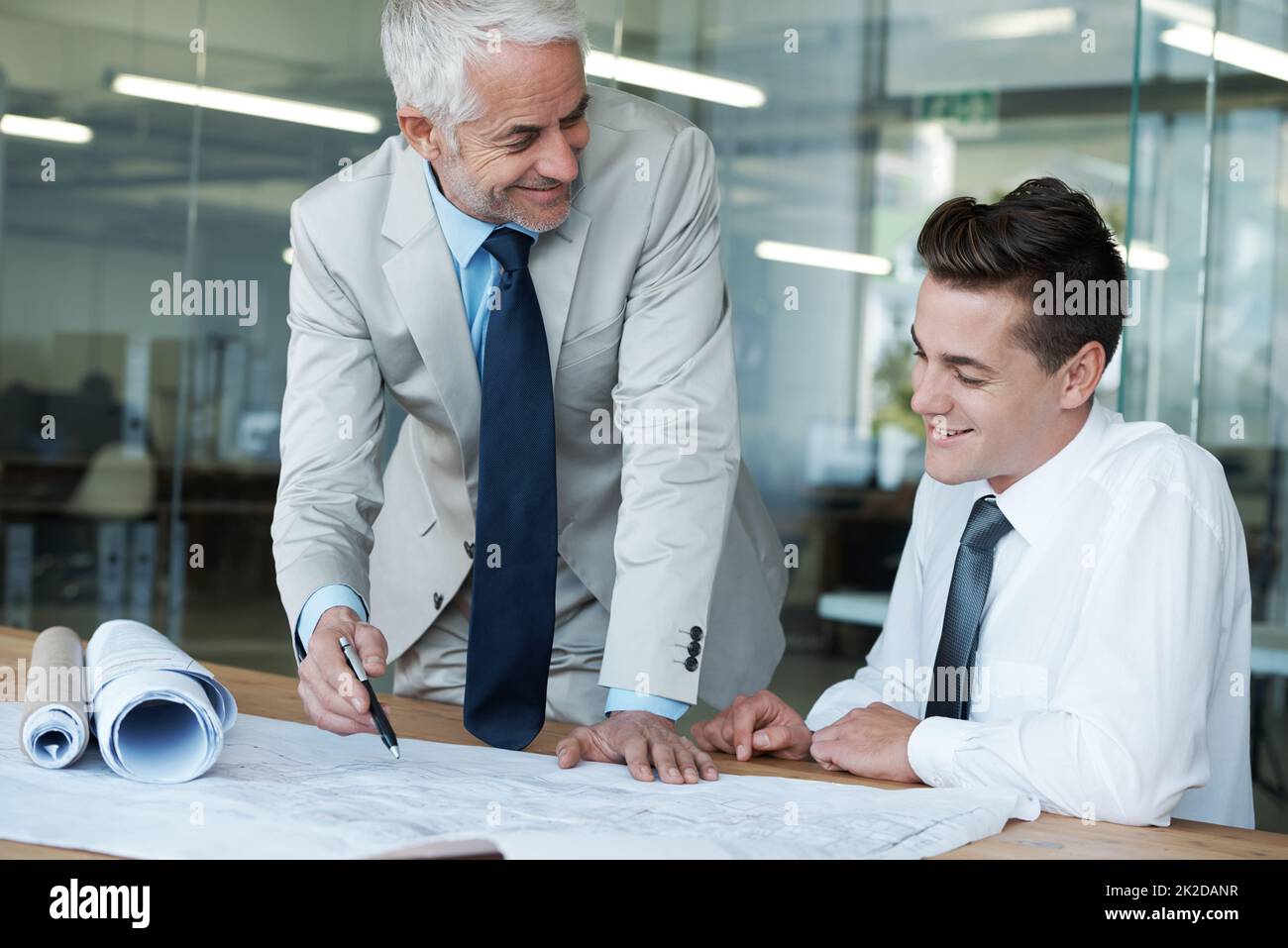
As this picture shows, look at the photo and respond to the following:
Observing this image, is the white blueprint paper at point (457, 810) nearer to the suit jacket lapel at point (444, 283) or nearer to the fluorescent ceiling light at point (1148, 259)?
the suit jacket lapel at point (444, 283)

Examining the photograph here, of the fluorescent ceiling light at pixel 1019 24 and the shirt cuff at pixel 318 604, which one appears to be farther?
the fluorescent ceiling light at pixel 1019 24

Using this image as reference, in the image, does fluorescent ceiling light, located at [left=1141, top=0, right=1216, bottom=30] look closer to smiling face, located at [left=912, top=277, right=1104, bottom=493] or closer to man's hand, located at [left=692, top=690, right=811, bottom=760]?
smiling face, located at [left=912, top=277, right=1104, bottom=493]

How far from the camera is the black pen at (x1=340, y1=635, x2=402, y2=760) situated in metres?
1.46

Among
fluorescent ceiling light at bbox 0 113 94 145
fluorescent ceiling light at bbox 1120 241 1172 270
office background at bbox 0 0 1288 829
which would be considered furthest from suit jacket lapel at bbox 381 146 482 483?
fluorescent ceiling light at bbox 0 113 94 145

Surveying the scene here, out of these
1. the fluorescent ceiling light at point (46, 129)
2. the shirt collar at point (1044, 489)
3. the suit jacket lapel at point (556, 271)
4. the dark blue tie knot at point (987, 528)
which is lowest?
the dark blue tie knot at point (987, 528)

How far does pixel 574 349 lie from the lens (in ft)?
6.32

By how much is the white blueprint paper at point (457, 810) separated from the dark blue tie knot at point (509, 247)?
68 centimetres

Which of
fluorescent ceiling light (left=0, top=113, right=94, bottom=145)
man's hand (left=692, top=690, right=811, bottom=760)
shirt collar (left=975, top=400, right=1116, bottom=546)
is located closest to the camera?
man's hand (left=692, top=690, right=811, bottom=760)

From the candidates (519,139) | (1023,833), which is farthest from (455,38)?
(1023,833)

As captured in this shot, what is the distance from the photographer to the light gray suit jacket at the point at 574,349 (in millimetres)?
1840

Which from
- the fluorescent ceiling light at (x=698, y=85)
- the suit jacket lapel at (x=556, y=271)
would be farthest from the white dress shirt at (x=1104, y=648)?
the fluorescent ceiling light at (x=698, y=85)

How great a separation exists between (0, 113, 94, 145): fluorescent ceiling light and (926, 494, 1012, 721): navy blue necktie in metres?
5.26

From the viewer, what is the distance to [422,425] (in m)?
2.20
